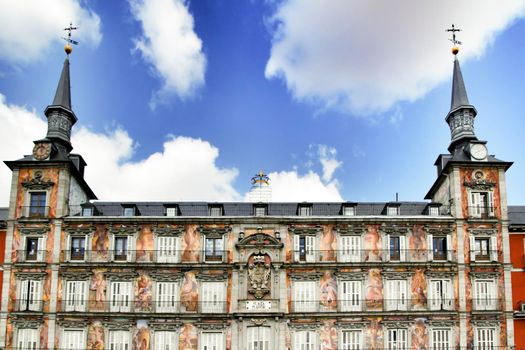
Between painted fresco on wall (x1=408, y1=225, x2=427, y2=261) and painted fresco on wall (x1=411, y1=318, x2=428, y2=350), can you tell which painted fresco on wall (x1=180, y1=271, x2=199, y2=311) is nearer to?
painted fresco on wall (x1=411, y1=318, x2=428, y2=350)

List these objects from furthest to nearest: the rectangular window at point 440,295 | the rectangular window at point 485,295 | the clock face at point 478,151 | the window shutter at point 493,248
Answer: the clock face at point 478,151, the window shutter at point 493,248, the rectangular window at point 440,295, the rectangular window at point 485,295

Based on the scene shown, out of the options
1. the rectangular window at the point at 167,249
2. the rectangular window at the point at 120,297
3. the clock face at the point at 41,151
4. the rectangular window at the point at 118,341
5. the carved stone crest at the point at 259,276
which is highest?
the clock face at the point at 41,151

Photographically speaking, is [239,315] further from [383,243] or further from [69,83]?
[69,83]

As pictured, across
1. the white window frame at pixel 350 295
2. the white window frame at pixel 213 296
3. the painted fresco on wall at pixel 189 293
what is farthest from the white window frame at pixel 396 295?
the painted fresco on wall at pixel 189 293

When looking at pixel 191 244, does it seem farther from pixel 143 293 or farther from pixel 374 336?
pixel 374 336

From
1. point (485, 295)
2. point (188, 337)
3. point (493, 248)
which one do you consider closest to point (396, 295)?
point (485, 295)

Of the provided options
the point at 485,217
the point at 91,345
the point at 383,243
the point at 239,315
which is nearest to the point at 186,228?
the point at 239,315

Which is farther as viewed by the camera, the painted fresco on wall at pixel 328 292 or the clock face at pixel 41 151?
the clock face at pixel 41 151

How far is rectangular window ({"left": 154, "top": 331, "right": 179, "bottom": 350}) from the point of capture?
2247 inches

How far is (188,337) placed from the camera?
57.2m

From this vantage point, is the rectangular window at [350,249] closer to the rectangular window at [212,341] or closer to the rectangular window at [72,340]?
the rectangular window at [212,341]

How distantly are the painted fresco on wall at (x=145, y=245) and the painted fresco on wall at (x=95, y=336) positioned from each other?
6757mm

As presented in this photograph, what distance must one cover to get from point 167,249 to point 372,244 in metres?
18.6

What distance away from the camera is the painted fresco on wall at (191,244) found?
5919 cm
